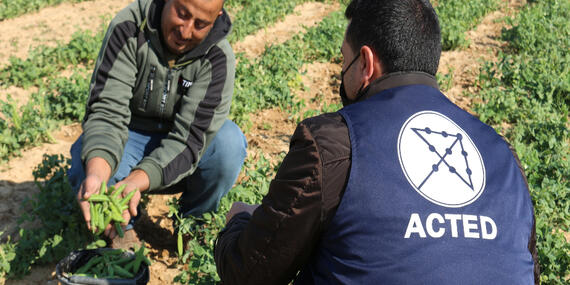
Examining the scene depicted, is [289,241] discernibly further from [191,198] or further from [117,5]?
[117,5]

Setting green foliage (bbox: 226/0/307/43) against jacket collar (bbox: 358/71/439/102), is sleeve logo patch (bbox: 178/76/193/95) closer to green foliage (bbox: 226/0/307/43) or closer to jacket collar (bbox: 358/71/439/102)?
jacket collar (bbox: 358/71/439/102)

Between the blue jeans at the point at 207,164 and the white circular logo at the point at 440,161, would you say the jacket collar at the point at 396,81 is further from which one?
the blue jeans at the point at 207,164

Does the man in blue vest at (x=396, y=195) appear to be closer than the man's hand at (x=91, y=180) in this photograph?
Yes

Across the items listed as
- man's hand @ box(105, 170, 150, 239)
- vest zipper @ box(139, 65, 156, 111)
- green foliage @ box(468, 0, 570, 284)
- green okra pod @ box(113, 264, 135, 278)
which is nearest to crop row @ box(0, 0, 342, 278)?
man's hand @ box(105, 170, 150, 239)

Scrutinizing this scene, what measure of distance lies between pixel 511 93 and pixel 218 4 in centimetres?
372

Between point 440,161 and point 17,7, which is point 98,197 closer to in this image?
point 440,161

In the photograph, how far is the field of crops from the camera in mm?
3414

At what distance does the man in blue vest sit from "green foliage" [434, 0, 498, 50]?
5.55m

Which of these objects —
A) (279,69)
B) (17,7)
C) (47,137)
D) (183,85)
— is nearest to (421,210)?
(183,85)

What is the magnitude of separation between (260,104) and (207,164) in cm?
204

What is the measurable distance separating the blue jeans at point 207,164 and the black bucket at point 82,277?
23.5 inches

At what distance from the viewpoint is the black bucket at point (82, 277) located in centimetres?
261

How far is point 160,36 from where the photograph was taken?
10.6ft

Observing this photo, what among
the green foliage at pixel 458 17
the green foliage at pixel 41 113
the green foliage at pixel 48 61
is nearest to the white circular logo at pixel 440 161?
the green foliage at pixel 41 113
